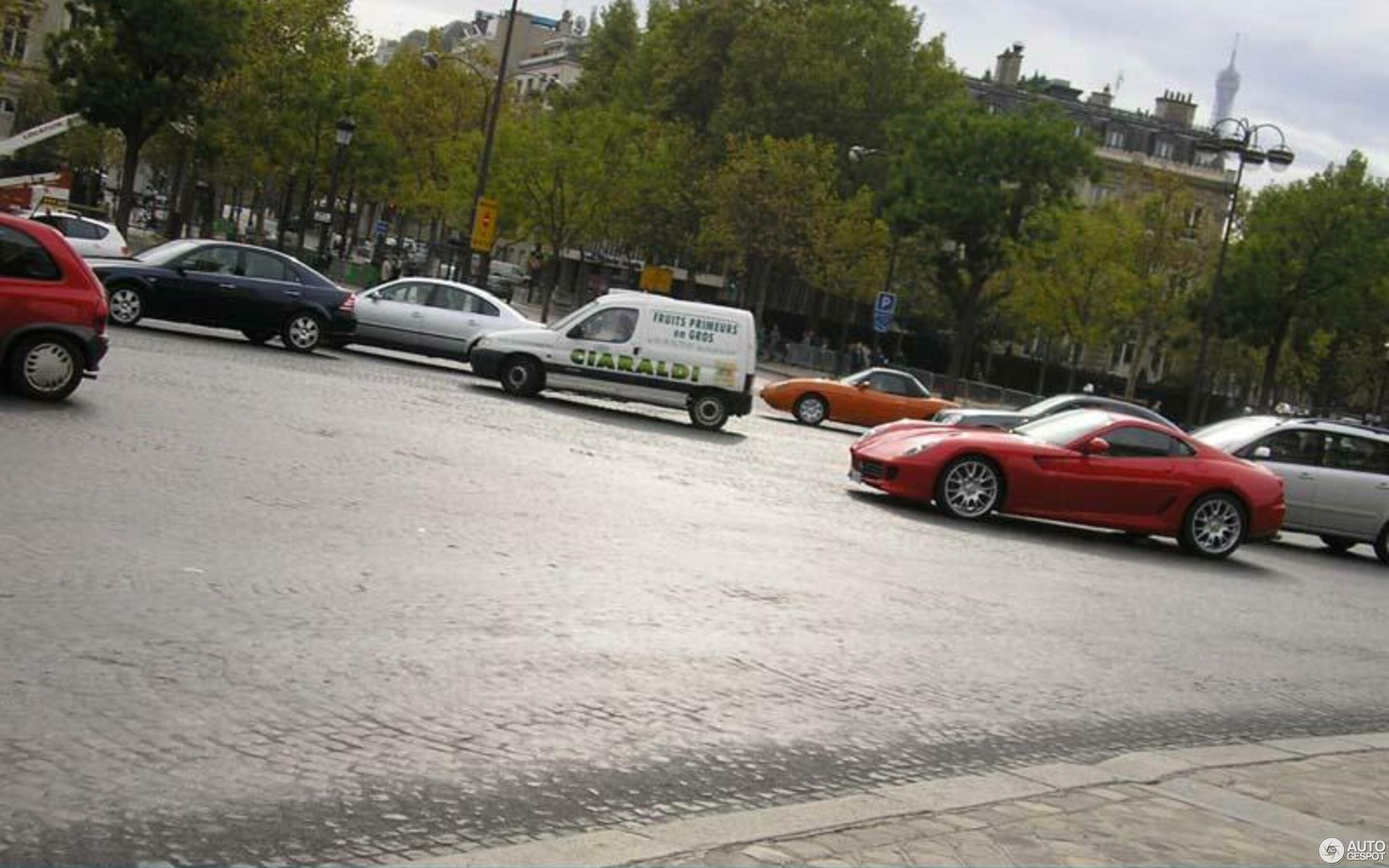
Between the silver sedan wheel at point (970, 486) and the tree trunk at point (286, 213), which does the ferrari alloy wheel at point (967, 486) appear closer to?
the silver sedan wheel at point (970, 486)

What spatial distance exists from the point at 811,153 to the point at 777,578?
63.2 m

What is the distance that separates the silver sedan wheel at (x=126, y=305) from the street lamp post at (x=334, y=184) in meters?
25.9

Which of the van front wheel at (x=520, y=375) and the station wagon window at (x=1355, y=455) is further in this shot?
the van front wheel at (x=520, y=375)

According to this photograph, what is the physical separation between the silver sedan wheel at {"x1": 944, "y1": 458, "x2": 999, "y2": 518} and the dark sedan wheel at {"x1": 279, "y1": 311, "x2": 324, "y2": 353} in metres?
11.9

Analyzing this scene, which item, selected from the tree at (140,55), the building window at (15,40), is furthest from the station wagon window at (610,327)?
the building window at (15,40)

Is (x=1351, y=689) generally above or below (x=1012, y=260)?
below

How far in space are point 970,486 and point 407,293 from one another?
44.5 feet

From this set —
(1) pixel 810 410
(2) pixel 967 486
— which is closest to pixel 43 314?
(2) pixel 967 486

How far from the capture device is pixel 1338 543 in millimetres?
22969

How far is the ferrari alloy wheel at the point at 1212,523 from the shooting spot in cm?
1814

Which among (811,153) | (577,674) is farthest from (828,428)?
(811,153)

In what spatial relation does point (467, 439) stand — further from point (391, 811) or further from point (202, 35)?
point (202, 35)

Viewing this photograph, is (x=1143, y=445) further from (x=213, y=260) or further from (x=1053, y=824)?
(x=213, y=260)

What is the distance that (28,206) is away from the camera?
54656 millimetres
